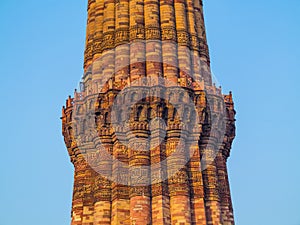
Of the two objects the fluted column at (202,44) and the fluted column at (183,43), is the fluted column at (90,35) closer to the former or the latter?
the fluted column at (183,43)

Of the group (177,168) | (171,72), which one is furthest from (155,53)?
(177,168)

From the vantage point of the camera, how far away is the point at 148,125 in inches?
895

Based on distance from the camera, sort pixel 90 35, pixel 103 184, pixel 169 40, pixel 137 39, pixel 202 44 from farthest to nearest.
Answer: pixel 90 35 < pixel 202 44 < pixel 169 40 < pixel 137 39 < pixel 103 184

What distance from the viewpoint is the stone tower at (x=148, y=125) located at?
70.8 ft

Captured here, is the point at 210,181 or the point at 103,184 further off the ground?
the point at 210,181

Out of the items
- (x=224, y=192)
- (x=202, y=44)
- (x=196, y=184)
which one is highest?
(x=202, y=44)

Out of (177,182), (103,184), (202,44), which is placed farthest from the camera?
(202,44)

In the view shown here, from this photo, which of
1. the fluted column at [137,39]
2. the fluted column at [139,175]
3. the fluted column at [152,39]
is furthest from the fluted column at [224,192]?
the fluted column at [137,39]

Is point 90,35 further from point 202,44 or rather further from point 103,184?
point 103,184

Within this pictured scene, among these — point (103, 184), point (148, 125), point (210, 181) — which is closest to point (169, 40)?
point (148, 125)

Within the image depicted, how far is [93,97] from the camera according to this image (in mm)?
23609

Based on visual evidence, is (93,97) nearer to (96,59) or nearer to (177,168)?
(96,59)

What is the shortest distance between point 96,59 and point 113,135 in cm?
424

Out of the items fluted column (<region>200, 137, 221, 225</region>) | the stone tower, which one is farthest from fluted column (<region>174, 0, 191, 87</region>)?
fluted column (<region>200, 137, 221, 225</region>)
